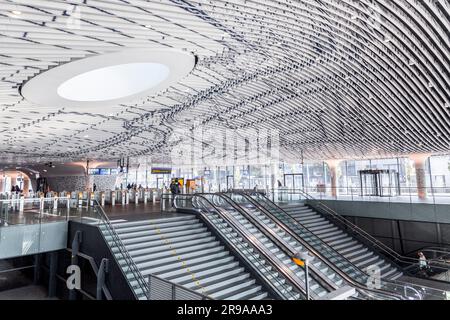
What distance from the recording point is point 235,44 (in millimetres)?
10109

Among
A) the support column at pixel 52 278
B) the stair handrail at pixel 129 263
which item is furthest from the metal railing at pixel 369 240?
the support column at pixel 52 278

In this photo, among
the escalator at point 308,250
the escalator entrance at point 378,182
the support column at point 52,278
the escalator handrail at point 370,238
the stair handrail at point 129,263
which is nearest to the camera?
the stair handrail at point 129,263

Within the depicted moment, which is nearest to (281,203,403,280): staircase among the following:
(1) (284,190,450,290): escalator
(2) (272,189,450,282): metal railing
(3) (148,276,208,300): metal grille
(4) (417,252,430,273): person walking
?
(1) (284,190,450,290): escalator

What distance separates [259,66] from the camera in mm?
12156

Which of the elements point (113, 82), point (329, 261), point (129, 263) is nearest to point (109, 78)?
point (113, 82)

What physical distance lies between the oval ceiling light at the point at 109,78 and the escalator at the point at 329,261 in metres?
5.67

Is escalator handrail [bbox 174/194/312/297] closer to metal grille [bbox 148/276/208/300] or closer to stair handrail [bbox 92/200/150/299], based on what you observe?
stair handrail [bbox 92/200/150/299]

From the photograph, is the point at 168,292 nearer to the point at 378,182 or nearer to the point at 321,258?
the point at 321,258

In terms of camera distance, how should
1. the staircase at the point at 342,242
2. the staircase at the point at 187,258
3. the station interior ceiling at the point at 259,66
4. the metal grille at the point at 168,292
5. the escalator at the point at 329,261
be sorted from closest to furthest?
the metal grille at the point at 168,292, the station interior ceiling at the point at 259,66, the staircase at the point at 187,258, the escalator at the point at 329,261, the staircase at the point at 342,242

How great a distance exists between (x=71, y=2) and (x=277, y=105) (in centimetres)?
1246

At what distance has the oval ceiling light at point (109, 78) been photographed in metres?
9.42

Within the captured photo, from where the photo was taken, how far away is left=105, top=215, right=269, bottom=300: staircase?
7754 millimetres

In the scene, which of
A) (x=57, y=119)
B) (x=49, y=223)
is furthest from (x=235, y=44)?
(x=57, y=119)

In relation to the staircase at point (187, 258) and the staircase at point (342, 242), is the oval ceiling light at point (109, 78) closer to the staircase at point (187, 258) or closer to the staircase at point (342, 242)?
the staircase at point (187, 258)
